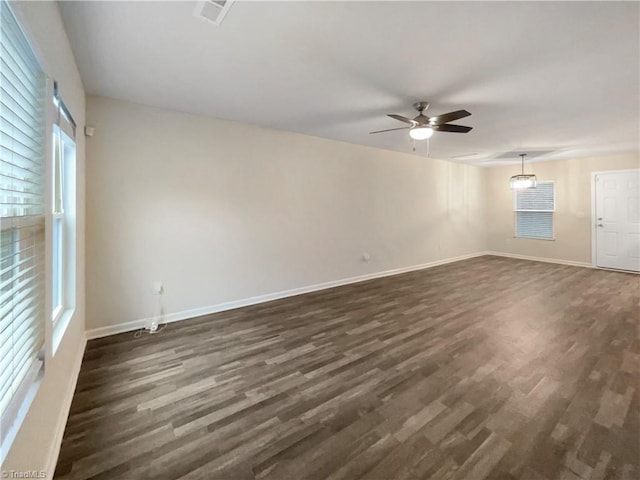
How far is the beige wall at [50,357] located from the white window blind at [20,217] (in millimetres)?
96

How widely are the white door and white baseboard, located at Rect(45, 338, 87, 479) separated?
946cm

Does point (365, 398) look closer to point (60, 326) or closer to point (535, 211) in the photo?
point (60, 326)

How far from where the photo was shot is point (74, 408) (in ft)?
6.63

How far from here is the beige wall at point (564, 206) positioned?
6797 millimetres

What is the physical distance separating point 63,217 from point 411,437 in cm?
311

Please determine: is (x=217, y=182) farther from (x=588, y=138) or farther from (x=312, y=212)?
(x=588, y=138)

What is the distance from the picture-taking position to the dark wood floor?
1.61 meters

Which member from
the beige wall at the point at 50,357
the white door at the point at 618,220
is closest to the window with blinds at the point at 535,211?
the white door at the point at 618,220

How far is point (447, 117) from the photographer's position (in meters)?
3.12

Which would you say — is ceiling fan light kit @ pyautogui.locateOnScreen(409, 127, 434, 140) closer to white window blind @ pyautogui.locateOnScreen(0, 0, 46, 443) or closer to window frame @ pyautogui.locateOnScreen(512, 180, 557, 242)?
white window blind @ pyautogui.locateOnScreen(0, 0, 46, 443)

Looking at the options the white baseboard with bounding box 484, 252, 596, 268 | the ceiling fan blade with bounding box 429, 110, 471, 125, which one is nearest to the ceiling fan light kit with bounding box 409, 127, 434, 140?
the ceiling fan blade with bounding box 429, 110, 471, 125

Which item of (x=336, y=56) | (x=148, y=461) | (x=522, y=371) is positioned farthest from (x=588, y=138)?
(x=148, y=461)

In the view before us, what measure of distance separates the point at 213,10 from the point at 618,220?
8697 mm

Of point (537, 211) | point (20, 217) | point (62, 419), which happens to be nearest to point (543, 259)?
point (537, 211)
